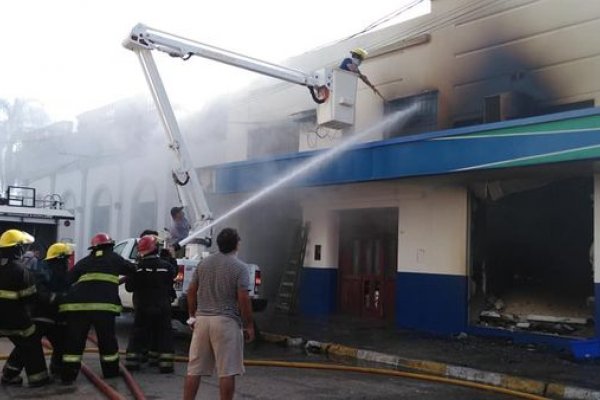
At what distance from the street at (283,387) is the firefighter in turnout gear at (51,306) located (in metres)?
0.31

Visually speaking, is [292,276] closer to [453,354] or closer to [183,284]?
[183,284]

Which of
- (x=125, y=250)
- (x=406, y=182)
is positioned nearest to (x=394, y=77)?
(x=406, y=182)

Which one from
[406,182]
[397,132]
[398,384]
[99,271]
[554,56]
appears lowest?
[398,384]

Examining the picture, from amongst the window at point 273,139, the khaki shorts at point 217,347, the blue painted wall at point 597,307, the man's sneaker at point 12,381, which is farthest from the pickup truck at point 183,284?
the window at point 273,139

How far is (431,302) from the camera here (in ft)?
35.7

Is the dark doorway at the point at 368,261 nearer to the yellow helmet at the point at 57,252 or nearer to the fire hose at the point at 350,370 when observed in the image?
the fire hose at the point at 350,370

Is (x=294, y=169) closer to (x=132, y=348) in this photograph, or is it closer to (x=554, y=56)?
(x=554, y=56)

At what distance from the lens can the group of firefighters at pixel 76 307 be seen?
19.7ft

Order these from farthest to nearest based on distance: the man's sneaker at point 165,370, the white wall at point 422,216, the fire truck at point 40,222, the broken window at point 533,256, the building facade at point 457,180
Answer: the fire truck at point 40,222
the white wall at point 422,216
the broken window at point 533,256
the building facade at point 457,180
the man's sneaker at point 165,370

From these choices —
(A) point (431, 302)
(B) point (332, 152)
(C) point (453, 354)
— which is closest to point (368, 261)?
(A) point (431, 302)

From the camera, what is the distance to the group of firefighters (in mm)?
5996

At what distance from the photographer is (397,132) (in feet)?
40.5

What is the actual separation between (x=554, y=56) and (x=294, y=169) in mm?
4777

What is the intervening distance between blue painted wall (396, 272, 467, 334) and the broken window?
0.64ft
